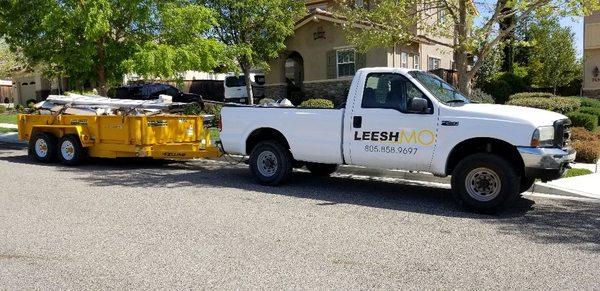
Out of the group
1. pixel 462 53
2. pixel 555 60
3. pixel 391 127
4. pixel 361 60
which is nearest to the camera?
pixel 391 127

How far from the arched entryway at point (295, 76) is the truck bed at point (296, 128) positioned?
17.2 meters

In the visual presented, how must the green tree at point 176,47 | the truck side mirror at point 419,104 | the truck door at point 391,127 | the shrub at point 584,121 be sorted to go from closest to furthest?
the truck side mirror at point 419,104 < the truck door at point 391,127 < the green tree at point 176,47 < the shrub at point 584,121

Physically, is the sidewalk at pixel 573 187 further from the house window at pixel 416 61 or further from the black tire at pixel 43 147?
the house window at pixel 416 61

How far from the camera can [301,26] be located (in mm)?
26938

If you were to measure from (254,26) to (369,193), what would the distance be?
18069 millimetres

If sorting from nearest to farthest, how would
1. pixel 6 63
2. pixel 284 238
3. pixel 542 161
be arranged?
1. pixel 284 238
2. pixel 542 161
3. pixel 6 63

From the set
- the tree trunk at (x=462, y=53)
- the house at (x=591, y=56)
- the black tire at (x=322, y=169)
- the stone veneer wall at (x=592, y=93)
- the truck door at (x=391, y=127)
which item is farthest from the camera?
the stone veneer wall at (x=592, y=93)

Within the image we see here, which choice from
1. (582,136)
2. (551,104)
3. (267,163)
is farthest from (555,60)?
(267,163)

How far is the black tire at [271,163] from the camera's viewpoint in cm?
942

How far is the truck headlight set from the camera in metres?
7.16

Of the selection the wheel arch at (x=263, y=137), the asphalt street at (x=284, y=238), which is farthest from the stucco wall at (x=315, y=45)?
the asphalt street at (x=284, y=238)

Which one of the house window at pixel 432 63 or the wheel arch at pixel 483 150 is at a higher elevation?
the house window at pixel 432 63

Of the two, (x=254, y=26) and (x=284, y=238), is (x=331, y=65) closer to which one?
(x=254, y=26)

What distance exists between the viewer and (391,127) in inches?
322
